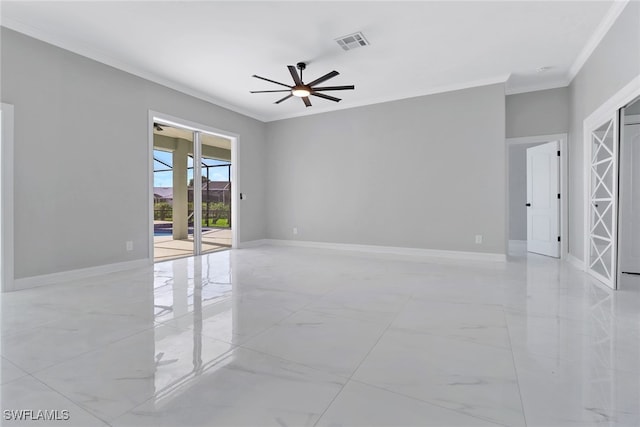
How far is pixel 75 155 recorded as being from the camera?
3979 millimetres

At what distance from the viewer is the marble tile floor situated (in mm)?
1383

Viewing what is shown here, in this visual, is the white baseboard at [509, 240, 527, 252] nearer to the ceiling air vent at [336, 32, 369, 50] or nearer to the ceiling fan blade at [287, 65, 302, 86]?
the ceiling air vent at [336, 32, 369, 50]

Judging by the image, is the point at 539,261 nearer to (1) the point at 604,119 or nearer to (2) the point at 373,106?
(1) the point at 604,119

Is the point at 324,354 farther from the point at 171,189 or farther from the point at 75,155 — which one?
the point at 171,189

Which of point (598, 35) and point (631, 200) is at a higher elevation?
point (598, 35)

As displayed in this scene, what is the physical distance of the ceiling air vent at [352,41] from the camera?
3.73 meters

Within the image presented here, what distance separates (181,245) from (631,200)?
298 inches

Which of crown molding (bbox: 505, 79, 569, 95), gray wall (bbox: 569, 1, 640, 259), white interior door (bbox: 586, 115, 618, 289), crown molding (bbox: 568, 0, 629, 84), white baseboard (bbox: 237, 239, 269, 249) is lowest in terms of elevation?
white baseboard (bbox: 237, 239, 269, 249)

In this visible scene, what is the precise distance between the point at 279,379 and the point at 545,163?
623cm

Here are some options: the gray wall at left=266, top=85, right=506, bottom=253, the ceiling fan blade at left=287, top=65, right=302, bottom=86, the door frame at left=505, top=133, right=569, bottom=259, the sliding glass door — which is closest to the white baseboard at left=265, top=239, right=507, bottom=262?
the gray wall at left=266, top=85, right=506, bottom=253

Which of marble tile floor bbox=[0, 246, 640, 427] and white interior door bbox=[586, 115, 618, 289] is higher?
white interior door bbox=[586, 115, 618, 289]

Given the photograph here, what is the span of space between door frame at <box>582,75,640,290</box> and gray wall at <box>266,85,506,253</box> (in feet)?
3.34

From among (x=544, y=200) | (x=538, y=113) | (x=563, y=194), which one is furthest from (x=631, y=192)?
(x=538, y=113)

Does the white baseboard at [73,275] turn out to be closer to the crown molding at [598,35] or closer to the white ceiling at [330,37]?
the white ceiling at [330,37]
